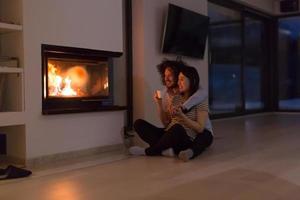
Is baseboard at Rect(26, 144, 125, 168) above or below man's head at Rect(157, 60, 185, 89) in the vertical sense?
below

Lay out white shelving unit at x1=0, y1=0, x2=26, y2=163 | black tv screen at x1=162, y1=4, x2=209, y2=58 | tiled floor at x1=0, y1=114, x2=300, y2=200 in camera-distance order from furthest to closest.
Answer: black tv screen at x1=162, y1=4, x2=209, y2=58
white shelving unit at x1=0, y1=0, x2=26, y2=163
tiled floor at x1=0, y1=114, x2=300, y2=200

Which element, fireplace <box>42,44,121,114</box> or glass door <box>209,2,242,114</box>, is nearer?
fireplace <box>42,44,121,114</box>

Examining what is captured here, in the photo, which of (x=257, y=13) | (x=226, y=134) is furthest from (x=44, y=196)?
(x=257, y=13)

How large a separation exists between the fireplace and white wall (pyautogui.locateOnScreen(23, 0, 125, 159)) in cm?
6

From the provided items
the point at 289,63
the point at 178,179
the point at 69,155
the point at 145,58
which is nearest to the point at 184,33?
the point at 145,58

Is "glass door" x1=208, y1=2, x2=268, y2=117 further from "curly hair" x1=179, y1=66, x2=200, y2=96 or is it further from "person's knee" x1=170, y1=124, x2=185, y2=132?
"person's knee" x1=170, y1=124, x2=185, y2=132

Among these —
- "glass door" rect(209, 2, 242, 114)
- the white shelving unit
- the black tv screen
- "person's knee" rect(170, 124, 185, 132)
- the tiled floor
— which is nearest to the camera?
the tiled floor

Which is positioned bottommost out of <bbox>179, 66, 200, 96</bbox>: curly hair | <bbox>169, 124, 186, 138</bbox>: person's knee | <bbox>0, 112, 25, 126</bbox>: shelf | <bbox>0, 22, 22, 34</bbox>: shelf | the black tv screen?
<bbox>169, 124, 186, 138</bbox>: person's knee

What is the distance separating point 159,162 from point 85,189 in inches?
37.1

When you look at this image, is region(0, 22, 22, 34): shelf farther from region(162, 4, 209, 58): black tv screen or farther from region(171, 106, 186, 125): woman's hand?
region(162, 4, 209, 58): black tv screen

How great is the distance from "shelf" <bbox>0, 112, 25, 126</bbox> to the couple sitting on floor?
98 cm

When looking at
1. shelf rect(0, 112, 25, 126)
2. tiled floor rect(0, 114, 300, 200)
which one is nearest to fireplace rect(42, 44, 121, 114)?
shelf rect(0, 112, 25, 126)

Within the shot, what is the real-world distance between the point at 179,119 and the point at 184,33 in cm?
185

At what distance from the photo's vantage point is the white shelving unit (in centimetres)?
309
